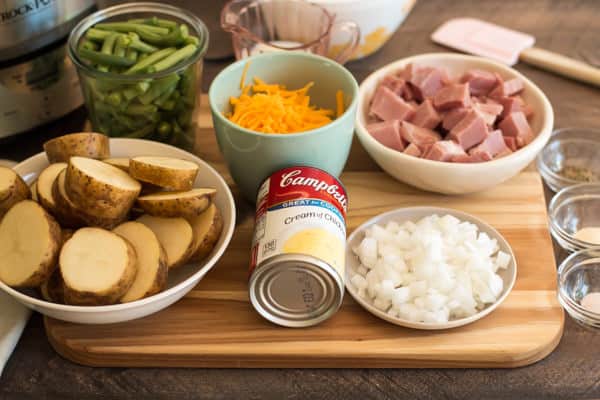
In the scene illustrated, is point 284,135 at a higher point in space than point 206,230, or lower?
higher

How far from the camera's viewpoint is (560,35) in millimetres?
1788

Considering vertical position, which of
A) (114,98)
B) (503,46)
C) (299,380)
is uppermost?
(114,98)

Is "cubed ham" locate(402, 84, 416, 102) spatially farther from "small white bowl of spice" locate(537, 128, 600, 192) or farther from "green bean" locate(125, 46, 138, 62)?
"green bean" locate(125, 46, 138, 62)

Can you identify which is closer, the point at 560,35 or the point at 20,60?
the point at 20,60

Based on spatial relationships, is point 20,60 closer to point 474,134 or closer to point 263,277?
point 263,277

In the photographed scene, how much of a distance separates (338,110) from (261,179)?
21 centimetres

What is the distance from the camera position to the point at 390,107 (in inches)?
53.7

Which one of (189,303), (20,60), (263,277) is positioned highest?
(20,60)

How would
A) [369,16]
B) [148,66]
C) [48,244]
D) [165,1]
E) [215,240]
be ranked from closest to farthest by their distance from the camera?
[48,244]
[215,240]
[148,66]
[369,16]
[165,1]

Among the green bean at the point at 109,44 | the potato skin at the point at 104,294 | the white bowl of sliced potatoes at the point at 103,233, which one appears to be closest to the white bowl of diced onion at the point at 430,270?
the white bowl of sliced potatoes at the point at 103,233

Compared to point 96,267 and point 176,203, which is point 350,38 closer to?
point 176,203

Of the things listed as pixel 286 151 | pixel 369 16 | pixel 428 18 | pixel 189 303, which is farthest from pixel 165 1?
pixel 189 303

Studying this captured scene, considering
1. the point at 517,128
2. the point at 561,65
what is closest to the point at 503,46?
the point at 561,65

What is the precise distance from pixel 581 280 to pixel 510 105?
14.7 inches
